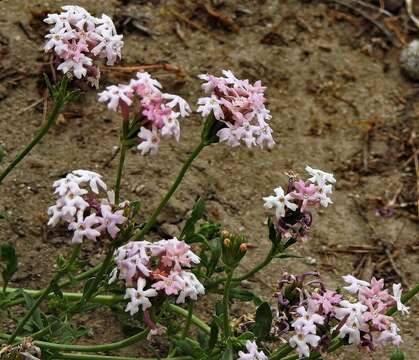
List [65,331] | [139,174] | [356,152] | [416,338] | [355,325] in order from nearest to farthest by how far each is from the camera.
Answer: [355,325] < [65,331] < [416,338] < [139,174] < [356,152]

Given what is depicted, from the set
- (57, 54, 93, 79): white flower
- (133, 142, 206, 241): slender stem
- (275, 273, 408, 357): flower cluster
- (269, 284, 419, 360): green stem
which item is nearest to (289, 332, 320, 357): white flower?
(275, 273, 408, 357): flower cluster

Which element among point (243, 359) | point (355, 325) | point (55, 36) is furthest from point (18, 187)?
point (355, 325)

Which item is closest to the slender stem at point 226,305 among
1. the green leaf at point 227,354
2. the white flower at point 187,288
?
the green leaf at point 227,354

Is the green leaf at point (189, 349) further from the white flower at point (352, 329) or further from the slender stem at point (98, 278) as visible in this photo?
the white flower at point (352, 329)

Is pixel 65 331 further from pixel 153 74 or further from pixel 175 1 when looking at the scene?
pixel 175 1

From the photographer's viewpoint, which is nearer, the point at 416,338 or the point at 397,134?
the point at 416,338

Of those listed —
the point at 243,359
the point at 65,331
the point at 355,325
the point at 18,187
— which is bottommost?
the point at 18,187

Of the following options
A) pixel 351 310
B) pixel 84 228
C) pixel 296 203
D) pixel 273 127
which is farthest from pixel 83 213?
pixel 273 127


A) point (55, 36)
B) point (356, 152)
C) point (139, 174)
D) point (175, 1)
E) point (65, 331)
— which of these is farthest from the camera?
point (175, 1)

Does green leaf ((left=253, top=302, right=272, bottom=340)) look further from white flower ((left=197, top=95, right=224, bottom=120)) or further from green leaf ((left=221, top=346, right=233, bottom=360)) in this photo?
white flower ((left=197, top=95, right=224, bottom=120))
